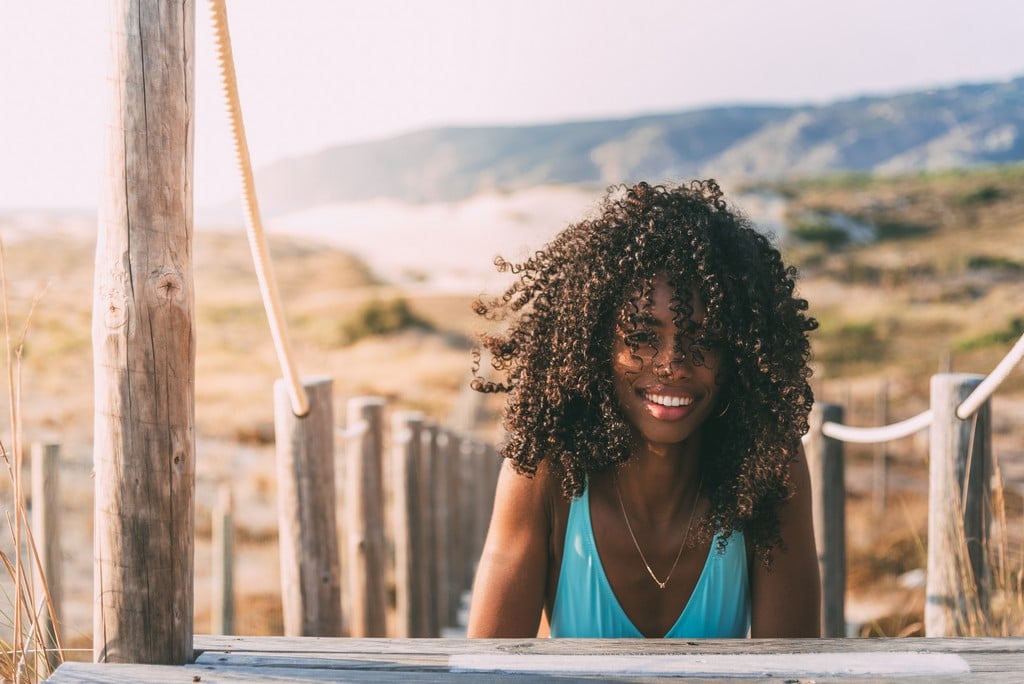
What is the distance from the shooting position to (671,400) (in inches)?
81.0

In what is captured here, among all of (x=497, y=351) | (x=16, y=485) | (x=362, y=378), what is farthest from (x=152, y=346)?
(x=362, y=378)

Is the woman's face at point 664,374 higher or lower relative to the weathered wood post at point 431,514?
higher

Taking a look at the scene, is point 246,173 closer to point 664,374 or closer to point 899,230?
point 664,374

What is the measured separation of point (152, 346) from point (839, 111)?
83.4 meters

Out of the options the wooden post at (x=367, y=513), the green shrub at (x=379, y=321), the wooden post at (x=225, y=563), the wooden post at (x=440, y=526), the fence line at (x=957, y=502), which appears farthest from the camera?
the green shrub at (x=379, y=321)

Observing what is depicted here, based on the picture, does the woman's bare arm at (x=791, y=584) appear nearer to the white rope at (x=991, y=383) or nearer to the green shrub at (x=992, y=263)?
the white rope at (x=991, y=383)

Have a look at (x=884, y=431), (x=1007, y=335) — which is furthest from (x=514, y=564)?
(x=1007, y=335)

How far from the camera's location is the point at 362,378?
109 ft

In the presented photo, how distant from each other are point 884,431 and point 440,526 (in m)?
3.38

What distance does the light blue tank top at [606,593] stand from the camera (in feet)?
7.05

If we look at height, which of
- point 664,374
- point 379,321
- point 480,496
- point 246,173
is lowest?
point 480,496

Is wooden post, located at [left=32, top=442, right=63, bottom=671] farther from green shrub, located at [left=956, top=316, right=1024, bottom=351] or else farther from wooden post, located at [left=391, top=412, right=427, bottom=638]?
green shrub, located at [left=956, top=316, right=1024, bottom=351]

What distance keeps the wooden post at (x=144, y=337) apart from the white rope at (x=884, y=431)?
1836mm

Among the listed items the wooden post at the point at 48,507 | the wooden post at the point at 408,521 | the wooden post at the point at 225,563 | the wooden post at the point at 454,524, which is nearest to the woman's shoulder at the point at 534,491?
the wooden post at the point at 48,507
